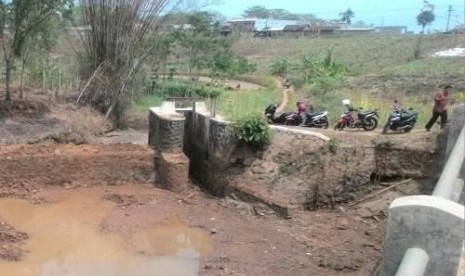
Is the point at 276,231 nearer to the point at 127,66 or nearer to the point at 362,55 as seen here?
the point at 127,66

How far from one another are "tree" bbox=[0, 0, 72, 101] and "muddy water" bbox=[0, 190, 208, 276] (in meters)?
5.32

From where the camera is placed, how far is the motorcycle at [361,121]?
12148 millimetres

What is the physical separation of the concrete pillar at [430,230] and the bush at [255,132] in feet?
27.5

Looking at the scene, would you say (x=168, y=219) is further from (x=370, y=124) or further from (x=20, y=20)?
(x=20, y=20)

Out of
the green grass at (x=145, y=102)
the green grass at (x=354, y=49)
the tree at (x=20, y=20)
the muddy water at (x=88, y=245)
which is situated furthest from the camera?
the green grass at (x=354, y=49)

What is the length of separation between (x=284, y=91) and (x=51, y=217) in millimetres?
15420

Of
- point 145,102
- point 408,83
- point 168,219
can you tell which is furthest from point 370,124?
point 408,83

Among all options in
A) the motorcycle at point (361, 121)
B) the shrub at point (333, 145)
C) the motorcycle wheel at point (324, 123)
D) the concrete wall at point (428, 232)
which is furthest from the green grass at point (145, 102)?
the concrete wall at point (428, 232)

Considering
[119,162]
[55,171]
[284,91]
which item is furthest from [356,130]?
[284,91]

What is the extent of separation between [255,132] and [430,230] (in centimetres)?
853

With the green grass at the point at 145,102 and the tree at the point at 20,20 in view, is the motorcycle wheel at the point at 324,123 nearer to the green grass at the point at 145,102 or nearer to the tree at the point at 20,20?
the green grass at the point at 145,102

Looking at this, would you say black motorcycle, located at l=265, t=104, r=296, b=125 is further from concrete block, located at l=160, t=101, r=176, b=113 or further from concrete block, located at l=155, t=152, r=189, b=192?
concrete block, located at l=155, t=152, r=189, b=192

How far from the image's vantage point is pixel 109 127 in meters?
16.2

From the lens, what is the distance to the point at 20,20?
46.0ft
